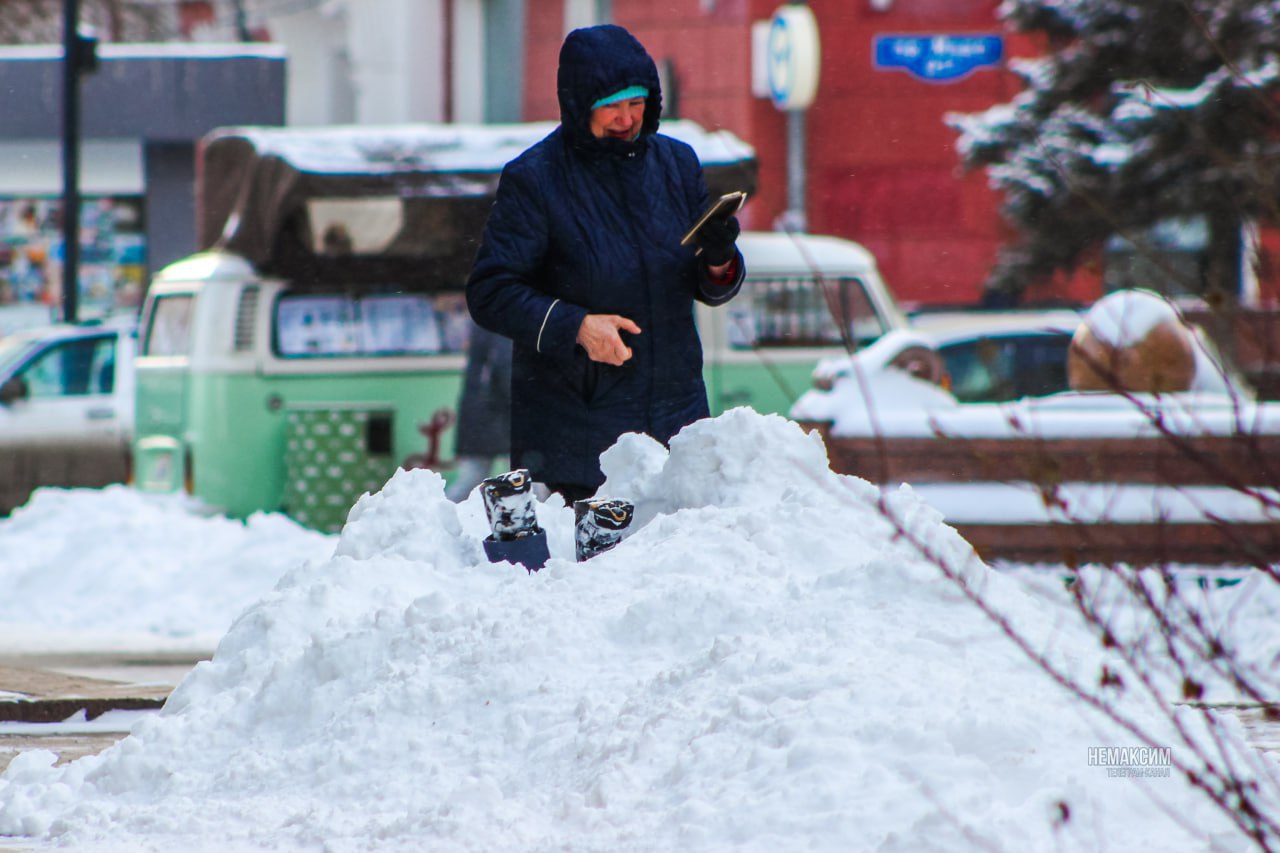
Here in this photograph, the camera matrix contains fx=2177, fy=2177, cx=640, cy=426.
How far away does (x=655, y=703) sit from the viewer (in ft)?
14.3

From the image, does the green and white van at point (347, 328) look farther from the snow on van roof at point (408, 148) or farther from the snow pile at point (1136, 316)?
the snow pile at point (1136, 316)

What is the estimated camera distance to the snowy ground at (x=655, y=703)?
4000 mm

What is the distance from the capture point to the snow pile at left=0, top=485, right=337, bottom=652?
31.1ft

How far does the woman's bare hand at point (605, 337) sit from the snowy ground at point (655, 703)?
0.27 m

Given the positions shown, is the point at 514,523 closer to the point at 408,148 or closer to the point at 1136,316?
the point at 1136,316

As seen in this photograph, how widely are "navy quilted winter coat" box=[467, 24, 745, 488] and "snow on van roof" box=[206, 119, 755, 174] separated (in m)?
7.64

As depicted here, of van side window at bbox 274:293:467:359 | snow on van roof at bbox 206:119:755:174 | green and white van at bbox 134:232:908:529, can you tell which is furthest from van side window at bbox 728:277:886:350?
van side window at bbox 274:293:467:359

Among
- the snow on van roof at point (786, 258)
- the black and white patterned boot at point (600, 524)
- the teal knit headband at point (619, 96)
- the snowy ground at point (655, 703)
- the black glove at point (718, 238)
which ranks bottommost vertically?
the snowy ground at point (655, 703)

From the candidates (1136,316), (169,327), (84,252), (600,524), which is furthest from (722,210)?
(84,252)

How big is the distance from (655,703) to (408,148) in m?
9.54

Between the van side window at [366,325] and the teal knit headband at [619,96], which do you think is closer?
the teal knit headband at [619,96]

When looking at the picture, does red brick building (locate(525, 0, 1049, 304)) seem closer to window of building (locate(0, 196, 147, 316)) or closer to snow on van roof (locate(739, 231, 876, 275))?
window of building (locate(0, 196, 147, 316))

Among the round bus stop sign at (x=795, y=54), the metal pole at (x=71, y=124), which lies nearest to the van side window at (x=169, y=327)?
the metal pole at (x=71, y=124)

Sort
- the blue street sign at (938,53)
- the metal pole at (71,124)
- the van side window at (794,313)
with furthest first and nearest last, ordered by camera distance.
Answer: the blue street sign at (938,53)
the metal pole at (71,124)
the van side window at (794,313)
